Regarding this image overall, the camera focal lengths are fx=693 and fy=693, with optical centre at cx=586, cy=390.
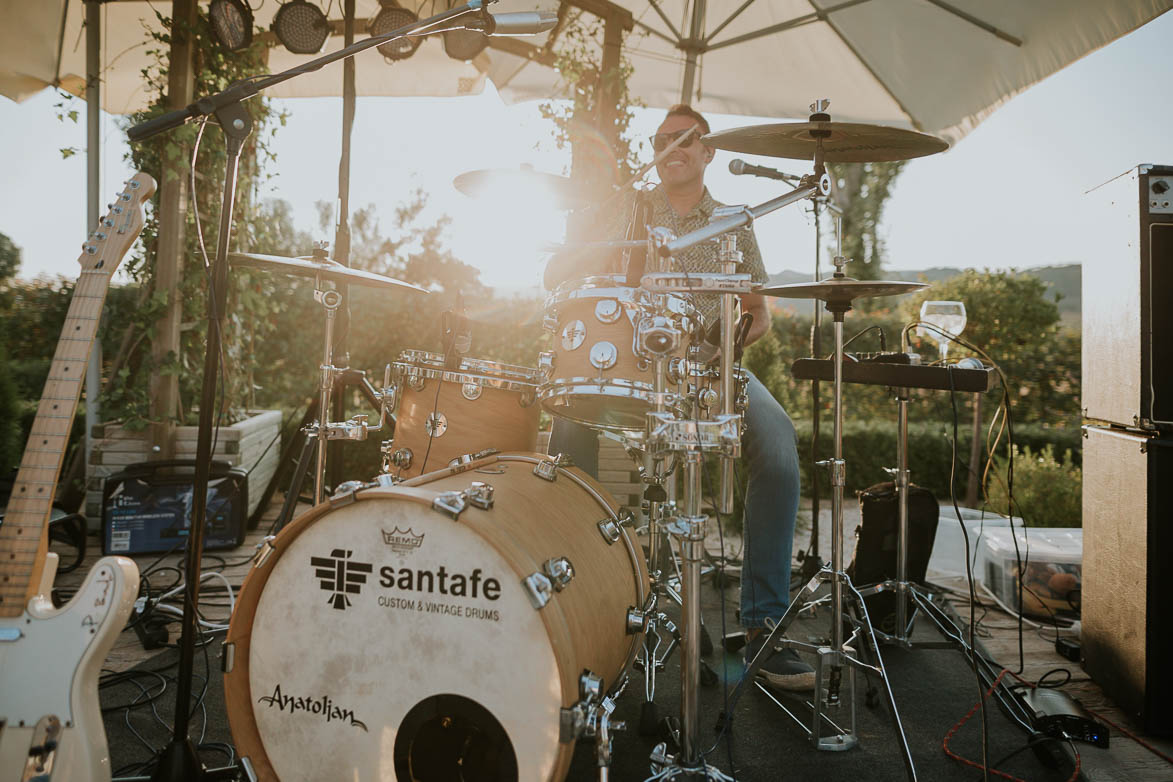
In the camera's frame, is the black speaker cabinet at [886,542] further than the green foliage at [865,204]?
No

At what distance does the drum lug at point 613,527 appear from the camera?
5.78ft

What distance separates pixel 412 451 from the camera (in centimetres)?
215

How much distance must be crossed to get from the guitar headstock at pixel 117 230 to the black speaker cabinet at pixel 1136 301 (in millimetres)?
2678

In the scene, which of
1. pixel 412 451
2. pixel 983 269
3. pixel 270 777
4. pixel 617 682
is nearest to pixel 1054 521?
pixel 983 269

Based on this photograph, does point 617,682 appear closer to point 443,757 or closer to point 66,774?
point 443,757

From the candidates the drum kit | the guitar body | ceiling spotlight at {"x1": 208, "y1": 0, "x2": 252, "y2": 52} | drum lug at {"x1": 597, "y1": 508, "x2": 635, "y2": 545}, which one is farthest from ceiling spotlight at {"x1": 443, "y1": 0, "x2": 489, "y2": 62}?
the guitar body

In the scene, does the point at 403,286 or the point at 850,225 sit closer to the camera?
the point at 403,286

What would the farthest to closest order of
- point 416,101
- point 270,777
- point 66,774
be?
point 416,101 → point 270,777 → point 66,774

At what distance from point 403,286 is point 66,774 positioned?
60.1 inches

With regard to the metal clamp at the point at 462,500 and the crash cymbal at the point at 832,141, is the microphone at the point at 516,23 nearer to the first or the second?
the crash cymbal at the point at 832,141

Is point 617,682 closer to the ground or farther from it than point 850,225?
closer to the ground

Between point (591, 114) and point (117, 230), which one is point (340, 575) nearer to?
point (117, 230)

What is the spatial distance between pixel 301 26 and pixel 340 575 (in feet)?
11.3

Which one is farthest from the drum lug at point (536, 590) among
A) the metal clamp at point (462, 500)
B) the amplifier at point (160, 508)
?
the amplifier at point (160, 508)
